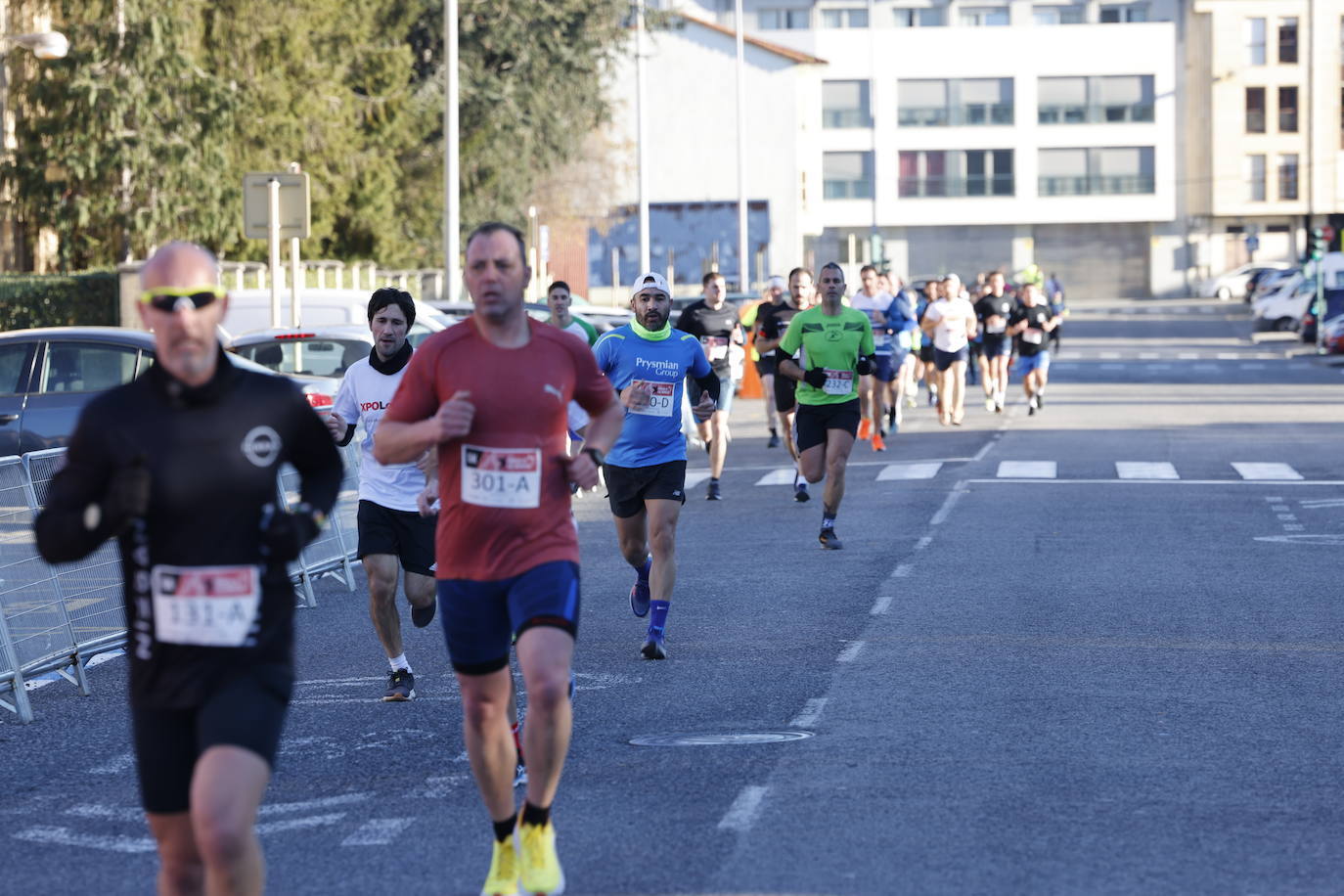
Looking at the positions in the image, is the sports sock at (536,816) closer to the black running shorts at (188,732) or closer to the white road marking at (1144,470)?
the black running shorts at (188,732)

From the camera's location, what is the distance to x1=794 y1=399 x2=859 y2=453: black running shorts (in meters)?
15.1

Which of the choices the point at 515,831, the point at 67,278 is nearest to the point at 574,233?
the point at 67,278

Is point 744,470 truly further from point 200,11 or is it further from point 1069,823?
point 200,11

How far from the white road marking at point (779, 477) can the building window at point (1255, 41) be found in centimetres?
8206

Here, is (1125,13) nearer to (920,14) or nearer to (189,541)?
(920,14)

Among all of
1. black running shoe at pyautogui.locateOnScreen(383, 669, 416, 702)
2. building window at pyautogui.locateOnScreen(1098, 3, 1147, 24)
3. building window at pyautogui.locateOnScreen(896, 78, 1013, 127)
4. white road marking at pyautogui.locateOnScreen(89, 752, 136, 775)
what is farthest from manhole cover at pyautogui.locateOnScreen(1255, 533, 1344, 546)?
building window at pyautogui.locateOnScreen(1098, 3, 1147, 24)

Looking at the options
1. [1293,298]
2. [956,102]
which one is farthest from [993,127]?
[1293,298]

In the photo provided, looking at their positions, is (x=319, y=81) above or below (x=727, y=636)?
above

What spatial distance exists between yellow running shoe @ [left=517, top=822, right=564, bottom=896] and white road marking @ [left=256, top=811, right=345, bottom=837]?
52.1 inches

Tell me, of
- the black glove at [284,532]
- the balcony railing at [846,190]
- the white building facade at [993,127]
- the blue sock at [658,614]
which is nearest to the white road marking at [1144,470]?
the blue sock at [658,614]

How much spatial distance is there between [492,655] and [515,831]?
592 millimetres

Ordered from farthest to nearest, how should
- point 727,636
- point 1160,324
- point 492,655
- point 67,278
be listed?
point 1160,324 < point 67,278 < point 727,636 < point 492,655

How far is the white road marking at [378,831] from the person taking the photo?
267 inches

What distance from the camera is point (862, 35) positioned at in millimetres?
95000
